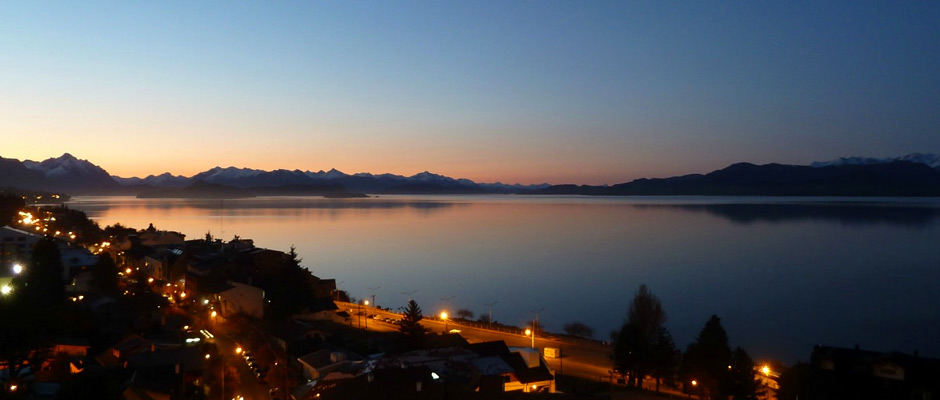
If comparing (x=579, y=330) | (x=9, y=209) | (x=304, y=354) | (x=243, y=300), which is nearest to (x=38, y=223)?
(x=9, y=209)

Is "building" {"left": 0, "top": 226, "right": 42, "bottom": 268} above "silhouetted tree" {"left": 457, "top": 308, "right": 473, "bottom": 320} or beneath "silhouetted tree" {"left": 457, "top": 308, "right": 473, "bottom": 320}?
above

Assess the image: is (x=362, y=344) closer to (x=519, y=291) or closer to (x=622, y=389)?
(x=622, y=389)

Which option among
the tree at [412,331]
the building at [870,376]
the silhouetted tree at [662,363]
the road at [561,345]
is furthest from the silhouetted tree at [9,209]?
the building at [870,376]

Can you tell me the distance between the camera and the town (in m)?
9.23

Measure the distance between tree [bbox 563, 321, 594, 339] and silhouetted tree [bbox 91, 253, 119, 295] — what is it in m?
12.9

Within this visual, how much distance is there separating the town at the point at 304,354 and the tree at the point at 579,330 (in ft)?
0.35

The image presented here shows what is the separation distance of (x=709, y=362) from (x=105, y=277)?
15.6 meters

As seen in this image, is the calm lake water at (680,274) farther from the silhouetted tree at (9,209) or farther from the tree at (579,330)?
the silhouetted tree at (9,209)

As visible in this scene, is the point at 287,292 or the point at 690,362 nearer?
the point at 690,362

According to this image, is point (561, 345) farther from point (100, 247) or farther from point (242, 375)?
point (100, 247)

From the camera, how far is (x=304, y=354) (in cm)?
1223

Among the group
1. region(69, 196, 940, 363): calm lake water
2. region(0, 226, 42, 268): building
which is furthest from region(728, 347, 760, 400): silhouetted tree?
region(0, 226, 42, 268): building

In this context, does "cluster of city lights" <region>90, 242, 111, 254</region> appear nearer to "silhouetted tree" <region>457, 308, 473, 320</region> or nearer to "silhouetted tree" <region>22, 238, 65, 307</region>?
"silhouetted tree" <region>22, 238, 65, 307</region>

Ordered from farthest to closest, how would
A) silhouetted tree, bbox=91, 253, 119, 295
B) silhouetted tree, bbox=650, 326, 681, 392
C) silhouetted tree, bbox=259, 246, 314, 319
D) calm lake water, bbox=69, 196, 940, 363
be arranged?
calm lake water, bbox=69, 196, 940, 363
silhouetted tree, bbox=259, 246, 314, 319
silhouetted tree, bbox=91, 253, 119, 295
silhouetted tree, bbox=650, 326, 681, 392
